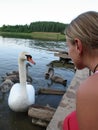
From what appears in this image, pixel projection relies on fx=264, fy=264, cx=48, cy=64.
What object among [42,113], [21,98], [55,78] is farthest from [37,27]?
[42,113]

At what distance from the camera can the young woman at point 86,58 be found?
4.57 feet

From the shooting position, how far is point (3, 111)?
9.00 metres

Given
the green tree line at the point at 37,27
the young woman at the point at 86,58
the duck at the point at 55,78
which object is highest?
the young woman at the point at 86,58

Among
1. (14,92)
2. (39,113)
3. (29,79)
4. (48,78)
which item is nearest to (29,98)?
(14,92)

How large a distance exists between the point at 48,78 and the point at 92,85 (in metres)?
14.1

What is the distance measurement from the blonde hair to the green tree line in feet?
294

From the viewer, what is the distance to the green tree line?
93.2 metres

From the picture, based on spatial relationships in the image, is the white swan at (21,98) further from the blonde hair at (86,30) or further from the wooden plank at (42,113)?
the blonde hair at (86,30)

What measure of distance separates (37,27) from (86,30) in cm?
9950

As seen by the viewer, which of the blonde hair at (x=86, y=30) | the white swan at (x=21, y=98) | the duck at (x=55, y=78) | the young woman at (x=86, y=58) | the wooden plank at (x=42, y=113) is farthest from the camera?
the duck at (x=55, y=78)

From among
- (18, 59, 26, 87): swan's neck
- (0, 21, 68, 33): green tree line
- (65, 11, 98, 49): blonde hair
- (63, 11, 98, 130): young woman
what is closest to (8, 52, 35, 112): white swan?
(18, 59, 26, 87): swan's neck

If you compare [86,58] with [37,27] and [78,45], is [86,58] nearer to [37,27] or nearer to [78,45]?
[78,45]

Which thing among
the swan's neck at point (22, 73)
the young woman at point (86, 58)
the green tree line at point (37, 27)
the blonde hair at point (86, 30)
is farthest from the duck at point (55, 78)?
the green tree line at point (37, 27)

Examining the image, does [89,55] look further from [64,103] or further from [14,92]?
[14,92]
